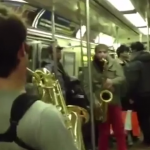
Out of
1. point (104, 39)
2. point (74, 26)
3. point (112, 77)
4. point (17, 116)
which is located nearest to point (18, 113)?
point (17, 116)

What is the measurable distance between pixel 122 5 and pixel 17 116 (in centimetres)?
468

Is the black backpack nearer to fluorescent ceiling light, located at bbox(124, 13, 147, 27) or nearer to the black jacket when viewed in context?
the black jacket

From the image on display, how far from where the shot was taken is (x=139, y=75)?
19.0 ft

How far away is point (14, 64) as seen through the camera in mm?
1169

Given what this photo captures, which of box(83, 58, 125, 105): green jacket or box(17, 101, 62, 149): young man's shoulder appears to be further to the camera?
box(83, 58, 125, 105): green jacket

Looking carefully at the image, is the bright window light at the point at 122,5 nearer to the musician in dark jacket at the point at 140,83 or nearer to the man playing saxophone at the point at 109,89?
the musician in dark jacket at the point at 140,83

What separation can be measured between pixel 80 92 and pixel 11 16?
3.85m

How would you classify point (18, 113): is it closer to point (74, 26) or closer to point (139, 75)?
point (139, 75)

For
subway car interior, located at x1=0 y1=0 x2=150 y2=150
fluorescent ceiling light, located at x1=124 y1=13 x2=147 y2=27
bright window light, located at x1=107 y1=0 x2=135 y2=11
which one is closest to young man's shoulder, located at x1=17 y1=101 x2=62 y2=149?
subway car interior, located at x1=0 y1=0 x2=150 y2=150

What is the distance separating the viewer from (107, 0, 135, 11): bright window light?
206 inches

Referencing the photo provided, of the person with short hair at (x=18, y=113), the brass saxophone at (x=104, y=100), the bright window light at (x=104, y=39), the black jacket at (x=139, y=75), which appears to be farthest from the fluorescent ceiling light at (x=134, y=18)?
the person with short hair at (x=18, y=113)

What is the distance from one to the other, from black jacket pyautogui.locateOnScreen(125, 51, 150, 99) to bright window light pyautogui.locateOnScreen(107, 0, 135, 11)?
0.79m

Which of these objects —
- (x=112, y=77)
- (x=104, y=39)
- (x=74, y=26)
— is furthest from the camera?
(x=104, y=39)

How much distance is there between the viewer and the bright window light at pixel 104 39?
9742mm
